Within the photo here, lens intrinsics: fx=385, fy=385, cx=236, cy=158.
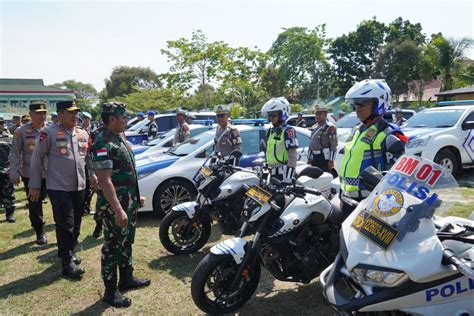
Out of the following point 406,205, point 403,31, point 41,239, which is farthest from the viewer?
point 403,31

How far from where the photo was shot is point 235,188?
14.6ft

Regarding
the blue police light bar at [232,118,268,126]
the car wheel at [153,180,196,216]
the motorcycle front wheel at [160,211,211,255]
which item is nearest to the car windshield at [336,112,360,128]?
the blue police light bar at [232,118,268,126]

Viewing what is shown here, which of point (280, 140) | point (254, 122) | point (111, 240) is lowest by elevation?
point (111, 240)

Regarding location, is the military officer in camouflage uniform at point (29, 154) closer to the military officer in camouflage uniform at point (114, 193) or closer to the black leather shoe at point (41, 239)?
the black leather shoe at point (41, 239)

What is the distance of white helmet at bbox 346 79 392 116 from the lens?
3.21m

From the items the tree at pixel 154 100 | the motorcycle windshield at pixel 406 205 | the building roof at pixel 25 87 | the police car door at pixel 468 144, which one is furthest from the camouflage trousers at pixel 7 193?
the building roof at pixel 25 87

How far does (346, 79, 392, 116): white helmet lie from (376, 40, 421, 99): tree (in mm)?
36510

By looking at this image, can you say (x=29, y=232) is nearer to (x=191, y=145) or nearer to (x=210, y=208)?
(x=191, y=145)

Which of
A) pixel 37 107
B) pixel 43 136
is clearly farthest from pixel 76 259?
pixel 37 107

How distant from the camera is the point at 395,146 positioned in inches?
120

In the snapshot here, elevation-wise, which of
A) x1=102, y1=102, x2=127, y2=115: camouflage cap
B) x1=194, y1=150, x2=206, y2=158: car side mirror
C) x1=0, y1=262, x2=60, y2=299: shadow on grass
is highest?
x1=102, y1=102, x2=127, y2=115: camouflage cap

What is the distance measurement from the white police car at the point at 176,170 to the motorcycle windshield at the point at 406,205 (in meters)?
4.18

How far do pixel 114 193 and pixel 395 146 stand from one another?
2.35 metres

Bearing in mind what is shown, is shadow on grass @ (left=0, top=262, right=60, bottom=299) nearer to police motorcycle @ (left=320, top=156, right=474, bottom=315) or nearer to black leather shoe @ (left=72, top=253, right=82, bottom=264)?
black leather shoe @ (left=72, top=253, right=82, bottom=264)
